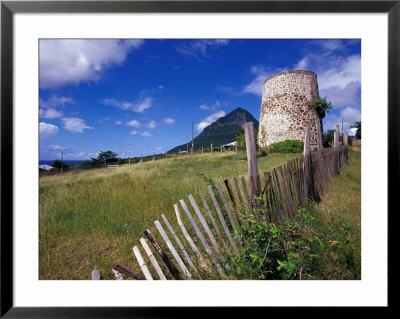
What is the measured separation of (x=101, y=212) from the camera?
8.65 ft

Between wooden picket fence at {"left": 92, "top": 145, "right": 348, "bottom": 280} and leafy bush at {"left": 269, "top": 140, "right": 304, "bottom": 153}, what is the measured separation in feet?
9.44

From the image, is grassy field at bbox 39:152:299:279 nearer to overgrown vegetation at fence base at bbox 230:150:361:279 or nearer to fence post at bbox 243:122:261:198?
fence post at bbox 243:122:261:198

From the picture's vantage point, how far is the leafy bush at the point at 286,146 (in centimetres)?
532

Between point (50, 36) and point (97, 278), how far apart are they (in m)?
2.01

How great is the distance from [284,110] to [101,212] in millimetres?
6415

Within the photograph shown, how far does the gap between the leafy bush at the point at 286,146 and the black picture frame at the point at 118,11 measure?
3995 millimetres

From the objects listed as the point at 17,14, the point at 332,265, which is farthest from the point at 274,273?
the point at 17,14

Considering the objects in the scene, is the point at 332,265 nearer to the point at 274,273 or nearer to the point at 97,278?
the point at 274,273

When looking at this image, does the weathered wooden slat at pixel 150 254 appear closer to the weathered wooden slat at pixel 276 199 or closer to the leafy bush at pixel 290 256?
the leafy bush at pixel 290 256

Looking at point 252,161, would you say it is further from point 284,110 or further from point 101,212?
point 284,110

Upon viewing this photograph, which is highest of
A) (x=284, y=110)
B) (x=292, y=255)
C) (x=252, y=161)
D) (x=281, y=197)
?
(x=284, y=110)

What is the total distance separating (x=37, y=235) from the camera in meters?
1.43

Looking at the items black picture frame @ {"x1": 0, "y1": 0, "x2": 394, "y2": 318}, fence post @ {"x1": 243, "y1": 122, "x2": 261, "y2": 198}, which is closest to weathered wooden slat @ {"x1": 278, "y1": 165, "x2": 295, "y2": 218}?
fence post @ {"x1": 243, "y1": 122, "x2": 261, "y2": 198}

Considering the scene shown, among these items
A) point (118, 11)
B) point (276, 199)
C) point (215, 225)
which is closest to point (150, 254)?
point (215, 225)
